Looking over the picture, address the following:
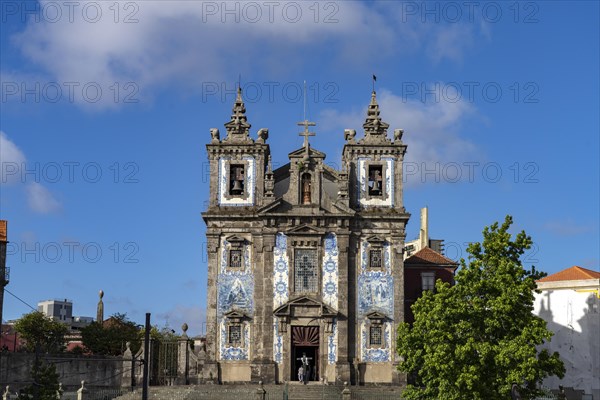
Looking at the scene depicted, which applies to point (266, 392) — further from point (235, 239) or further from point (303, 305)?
point (235, 239)

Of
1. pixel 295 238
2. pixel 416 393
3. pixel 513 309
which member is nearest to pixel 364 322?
pixel 295 238

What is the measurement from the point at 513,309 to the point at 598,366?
18.5 meters

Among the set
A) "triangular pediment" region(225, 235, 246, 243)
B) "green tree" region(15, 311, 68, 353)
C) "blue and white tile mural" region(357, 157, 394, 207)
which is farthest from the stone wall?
"green tree" region(15, 311, 68, 353)

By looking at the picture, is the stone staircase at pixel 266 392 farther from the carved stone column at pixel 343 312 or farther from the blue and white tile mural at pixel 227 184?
the blue and white tile mural at pixel 227 184

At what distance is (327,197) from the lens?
5266cm

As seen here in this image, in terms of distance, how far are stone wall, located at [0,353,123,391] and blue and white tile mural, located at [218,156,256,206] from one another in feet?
44.1

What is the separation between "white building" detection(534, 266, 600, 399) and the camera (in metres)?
53.9

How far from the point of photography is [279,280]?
51.6m

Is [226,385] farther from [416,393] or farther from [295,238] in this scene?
[416,393]

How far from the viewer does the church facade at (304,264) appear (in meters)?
50.8

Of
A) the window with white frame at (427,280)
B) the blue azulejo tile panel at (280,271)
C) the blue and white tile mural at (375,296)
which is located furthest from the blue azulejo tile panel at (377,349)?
the window with white frame at (427,280)

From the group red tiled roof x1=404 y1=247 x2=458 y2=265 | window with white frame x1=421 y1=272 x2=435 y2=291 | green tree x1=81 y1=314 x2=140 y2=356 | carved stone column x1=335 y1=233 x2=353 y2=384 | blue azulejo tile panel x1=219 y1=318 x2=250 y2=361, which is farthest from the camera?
green tree x1=81 y1=314 x2=140 y2=356

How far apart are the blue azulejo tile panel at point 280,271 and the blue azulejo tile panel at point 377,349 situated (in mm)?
4952

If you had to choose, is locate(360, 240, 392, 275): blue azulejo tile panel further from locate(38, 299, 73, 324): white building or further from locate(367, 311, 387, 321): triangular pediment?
locate(38, 299, 73, 324): white building
